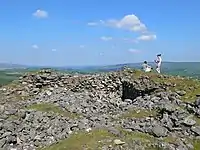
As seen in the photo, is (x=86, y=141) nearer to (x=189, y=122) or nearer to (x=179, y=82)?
(x=189, y=122)

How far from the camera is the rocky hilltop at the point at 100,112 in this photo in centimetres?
2178

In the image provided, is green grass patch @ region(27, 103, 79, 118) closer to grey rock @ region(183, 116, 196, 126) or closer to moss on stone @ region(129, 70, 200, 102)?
moss on stone @ region(129, 70, 200, 102)

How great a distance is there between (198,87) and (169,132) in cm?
728

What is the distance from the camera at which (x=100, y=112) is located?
1139 inches

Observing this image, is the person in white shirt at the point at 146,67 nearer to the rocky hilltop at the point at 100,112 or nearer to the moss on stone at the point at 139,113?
the rocky hilltop at the point at 100,112

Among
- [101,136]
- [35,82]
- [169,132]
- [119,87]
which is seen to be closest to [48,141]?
[101,136]

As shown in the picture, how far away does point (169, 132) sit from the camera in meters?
22.8

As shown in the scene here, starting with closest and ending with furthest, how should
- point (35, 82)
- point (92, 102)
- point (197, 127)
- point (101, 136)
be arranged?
point (101, 136)
point (197, 127)
point (92, 102)
point (35, 82)

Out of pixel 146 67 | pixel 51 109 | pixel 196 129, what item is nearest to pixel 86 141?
pixel 196 129

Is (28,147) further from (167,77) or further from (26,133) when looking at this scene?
(167,77)

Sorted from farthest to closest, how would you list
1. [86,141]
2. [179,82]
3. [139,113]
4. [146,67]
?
[146,67] < [179,82] < [139,113] < [86,141]

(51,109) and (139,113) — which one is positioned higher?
(139,113)

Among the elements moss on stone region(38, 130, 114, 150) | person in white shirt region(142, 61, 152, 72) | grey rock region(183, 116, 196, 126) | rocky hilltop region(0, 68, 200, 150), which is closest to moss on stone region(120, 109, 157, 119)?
rocky hilltop region(0, 68, 200, 150)

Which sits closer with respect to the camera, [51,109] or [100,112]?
[100,112]
